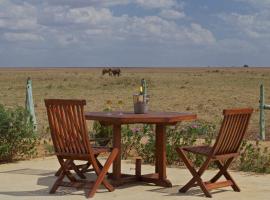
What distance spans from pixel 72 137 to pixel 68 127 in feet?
0.40

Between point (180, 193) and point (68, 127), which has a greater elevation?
point (68, 127)

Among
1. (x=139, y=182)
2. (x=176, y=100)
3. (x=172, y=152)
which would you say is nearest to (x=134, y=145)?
(x=172, y=152)

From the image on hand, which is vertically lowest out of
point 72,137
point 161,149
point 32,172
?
point 32,172

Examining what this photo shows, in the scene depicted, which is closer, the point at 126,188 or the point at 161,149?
the point at 126,188

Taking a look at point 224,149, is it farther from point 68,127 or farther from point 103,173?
point 68,127

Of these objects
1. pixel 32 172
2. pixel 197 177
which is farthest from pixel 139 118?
pixel 32 172

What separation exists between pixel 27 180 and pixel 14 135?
6.51 feet

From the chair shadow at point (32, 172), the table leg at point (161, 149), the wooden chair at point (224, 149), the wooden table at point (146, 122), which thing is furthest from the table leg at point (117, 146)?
the chair shadow at point (32, 172)

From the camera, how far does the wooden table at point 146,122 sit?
7199 millimetres

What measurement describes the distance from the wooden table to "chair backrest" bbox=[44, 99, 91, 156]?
1.45ft

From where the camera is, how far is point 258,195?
7.14 m

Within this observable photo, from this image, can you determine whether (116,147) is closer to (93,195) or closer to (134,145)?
(93,195)

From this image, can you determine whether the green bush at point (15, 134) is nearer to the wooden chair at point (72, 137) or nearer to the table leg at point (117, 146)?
the table leg at point (117, 146)

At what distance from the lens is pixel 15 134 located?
997 centimetres
